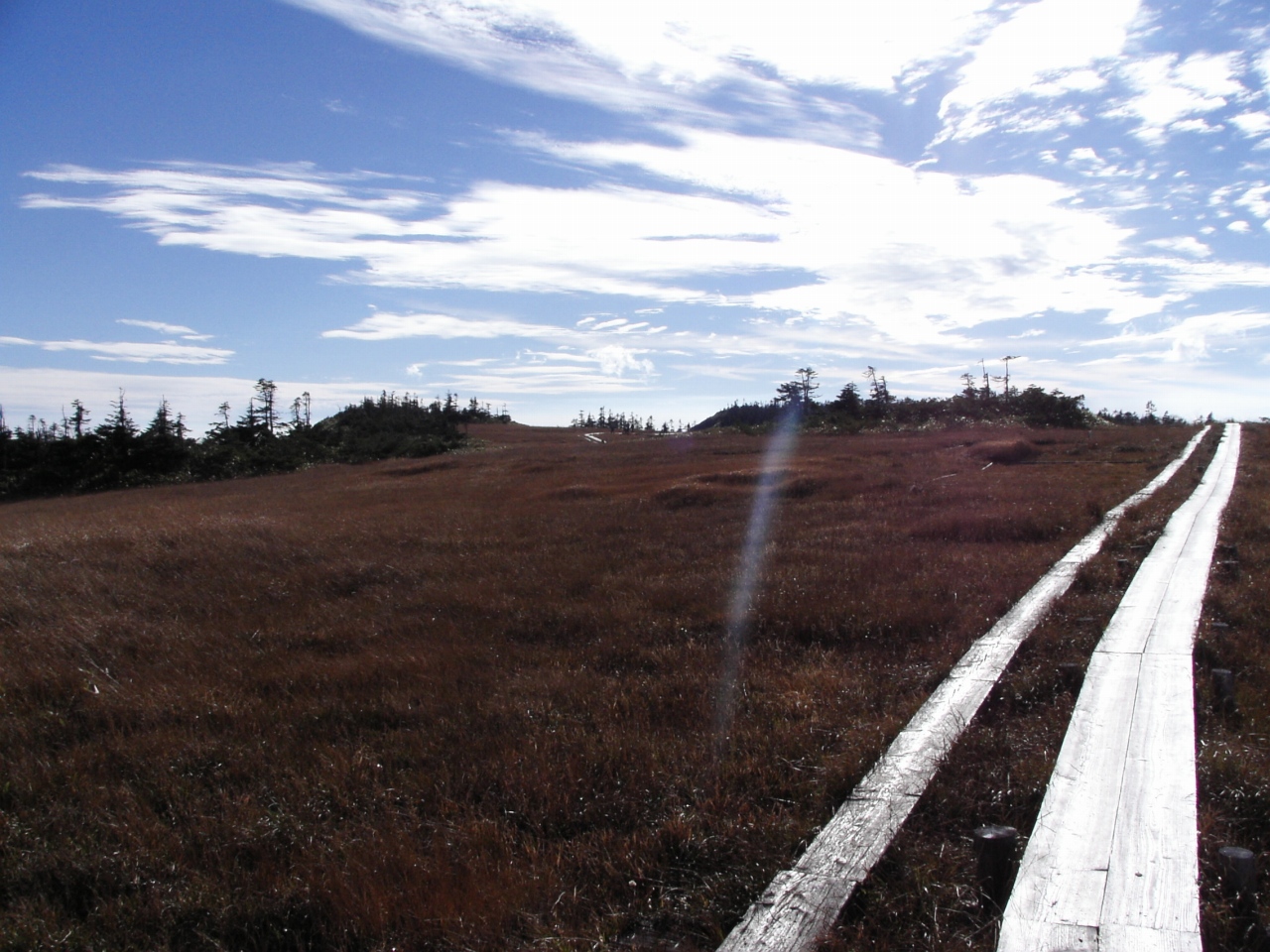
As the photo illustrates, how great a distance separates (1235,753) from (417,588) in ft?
31.2

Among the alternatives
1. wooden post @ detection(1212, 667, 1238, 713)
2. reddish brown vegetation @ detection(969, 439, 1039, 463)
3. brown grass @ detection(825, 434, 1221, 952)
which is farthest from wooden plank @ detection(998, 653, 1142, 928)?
reddish brown vegetation @ detection(969, 439, 1039, 463)

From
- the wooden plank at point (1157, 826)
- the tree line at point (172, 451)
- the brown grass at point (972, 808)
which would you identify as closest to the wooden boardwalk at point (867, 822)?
the brown grass at point (972, 808)

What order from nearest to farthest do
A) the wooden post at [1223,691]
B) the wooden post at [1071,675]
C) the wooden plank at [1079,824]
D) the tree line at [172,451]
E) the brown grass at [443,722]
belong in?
the wooden plank at [1079,824], the brown grass at [443,722], the wooden post at [1223,691], the wooden post at [1071,675], the tree line at [172,451]

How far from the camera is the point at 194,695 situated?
22.5 ft

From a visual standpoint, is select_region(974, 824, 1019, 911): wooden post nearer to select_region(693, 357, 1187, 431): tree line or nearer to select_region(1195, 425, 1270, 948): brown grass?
select_region(1195, 425, 1270, 948): brown grass

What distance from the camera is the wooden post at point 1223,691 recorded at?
515cm

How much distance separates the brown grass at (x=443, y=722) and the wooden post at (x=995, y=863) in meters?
0.87

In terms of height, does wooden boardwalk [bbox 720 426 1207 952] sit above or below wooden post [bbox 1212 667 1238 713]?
below

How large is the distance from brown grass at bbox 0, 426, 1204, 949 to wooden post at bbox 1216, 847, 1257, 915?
5.53ft

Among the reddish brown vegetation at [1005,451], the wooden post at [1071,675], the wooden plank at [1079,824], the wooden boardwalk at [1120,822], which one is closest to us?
the wooden boardwalk at [1120,822]

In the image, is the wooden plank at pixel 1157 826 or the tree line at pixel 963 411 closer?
the wooden plank at pixel 1157 826

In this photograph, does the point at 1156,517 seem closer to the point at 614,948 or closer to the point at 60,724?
the point at 614,948

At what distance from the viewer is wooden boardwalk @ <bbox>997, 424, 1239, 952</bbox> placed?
2.84 meters

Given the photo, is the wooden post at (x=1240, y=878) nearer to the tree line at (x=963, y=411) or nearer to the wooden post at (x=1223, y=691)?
the wooden post at (x=1223, y=691)
